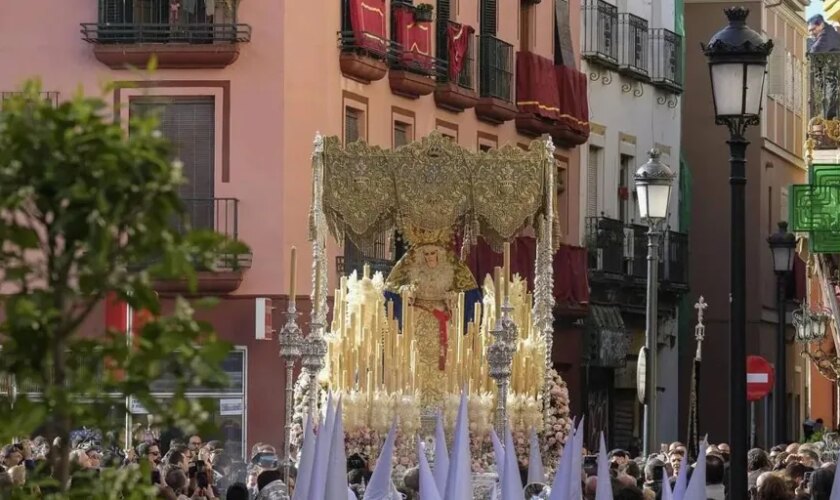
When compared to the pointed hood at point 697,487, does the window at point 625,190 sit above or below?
above

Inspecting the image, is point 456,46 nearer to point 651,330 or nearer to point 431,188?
point 431,188

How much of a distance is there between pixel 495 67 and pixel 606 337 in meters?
6.14

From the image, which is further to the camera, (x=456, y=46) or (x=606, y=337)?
(x=606, y=337)

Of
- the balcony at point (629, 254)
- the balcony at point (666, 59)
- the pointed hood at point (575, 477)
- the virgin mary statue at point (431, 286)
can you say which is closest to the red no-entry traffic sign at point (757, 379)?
the balcony at point (629, 254)

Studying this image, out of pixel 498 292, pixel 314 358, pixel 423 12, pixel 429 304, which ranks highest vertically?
pixel 423 12

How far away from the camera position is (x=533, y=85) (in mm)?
37656

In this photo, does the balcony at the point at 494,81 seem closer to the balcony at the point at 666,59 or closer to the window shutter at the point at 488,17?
the window shutter at the point at 488,17

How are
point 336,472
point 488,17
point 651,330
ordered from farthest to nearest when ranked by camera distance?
point 488,17 < point 651,330 < point 336,472

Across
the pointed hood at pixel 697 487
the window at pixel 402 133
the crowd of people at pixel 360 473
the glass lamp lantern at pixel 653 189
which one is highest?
the window at pixel 402 133

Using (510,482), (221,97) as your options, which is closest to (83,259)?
(510,482)

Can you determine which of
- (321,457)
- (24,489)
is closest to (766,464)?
(321,457)

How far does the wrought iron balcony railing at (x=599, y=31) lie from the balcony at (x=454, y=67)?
21.8 ft

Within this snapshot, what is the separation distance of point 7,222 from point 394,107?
27.7 m

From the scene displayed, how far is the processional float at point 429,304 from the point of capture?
21.6m
